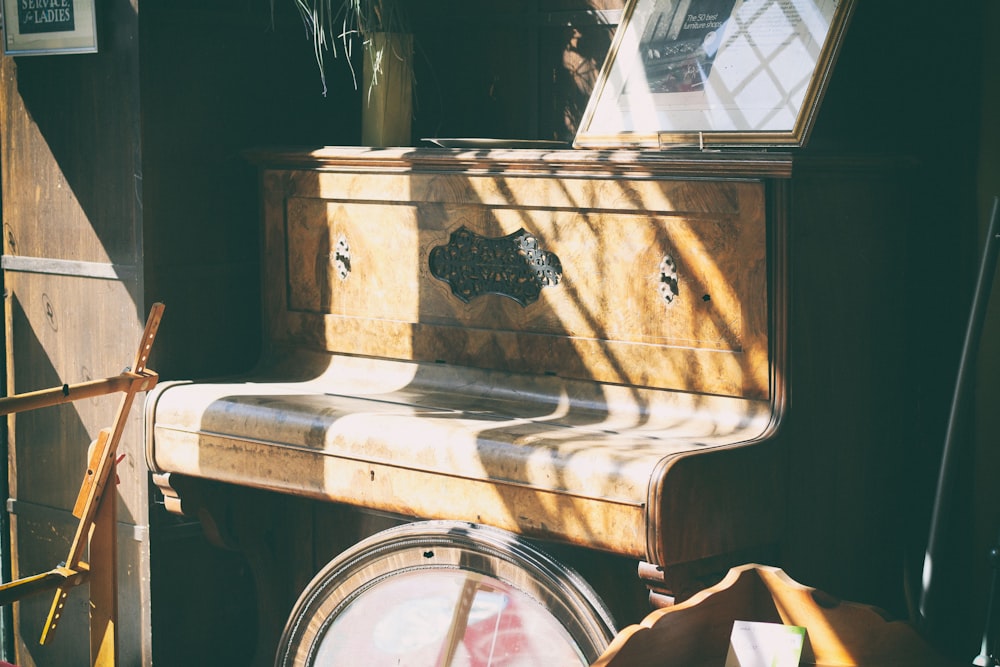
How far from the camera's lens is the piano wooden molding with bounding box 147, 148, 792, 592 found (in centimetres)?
249

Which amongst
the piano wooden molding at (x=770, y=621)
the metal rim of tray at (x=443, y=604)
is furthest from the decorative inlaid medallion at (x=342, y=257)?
the piano wooden molding at (x=770, y=621)

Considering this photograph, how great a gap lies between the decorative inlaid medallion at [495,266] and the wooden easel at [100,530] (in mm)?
694

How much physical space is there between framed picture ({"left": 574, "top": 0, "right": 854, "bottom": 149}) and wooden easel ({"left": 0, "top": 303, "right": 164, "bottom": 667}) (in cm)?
110

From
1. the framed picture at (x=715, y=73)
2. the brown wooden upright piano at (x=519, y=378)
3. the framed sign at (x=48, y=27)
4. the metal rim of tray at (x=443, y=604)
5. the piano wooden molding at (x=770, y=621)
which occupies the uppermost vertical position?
the framed sign at (x=48, y=27)

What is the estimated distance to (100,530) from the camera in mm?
2730

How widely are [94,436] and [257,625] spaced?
68 centimetres

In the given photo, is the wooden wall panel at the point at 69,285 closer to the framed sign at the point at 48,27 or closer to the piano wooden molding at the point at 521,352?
the framed sign at the point at 48,27

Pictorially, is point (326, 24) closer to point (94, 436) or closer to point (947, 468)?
point (94, 436)

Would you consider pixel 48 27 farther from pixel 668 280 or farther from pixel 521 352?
pixel 668 280

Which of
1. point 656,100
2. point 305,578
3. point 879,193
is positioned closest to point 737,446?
point 879,193

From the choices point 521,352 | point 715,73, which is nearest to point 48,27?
point 521,352

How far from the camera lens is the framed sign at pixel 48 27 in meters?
3.32

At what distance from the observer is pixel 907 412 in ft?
8.94

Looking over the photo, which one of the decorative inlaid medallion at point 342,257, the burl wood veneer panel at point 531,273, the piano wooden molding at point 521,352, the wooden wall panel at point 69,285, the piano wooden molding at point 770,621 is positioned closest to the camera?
the piano wooden molding at point 770,621
